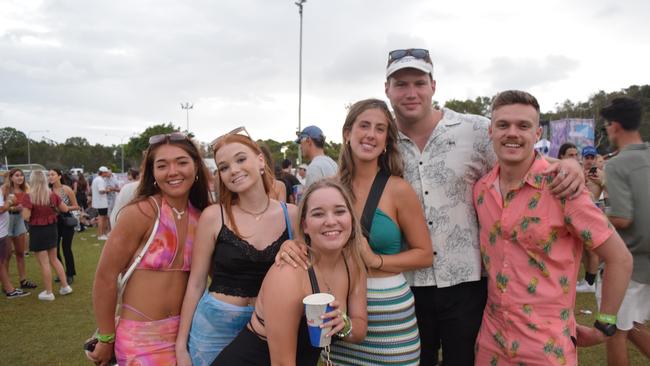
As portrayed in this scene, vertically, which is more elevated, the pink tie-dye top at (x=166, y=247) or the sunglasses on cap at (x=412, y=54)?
the sunglasses on cap at (x=412, y=54)

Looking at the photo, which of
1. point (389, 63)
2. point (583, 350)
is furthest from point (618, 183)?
point (389, 63)

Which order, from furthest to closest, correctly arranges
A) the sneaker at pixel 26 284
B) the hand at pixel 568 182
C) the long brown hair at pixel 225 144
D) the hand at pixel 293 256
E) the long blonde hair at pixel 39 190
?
the sneaker at pixel 26 284
the long blonde hair at pixel 39 190
the long brown hair at pixel 225 144
the hand at pixel 568 182
the hand at pixel 293 256

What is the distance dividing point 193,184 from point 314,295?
1.36 m

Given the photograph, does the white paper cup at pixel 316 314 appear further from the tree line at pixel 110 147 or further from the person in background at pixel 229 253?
the tree line at pixel 110 147

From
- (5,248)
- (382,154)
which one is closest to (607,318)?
(382,154)

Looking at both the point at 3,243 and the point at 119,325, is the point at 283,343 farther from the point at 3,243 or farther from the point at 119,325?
the point at 3,243

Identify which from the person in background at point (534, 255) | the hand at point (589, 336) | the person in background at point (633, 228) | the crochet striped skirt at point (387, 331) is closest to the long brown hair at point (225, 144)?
the crochet striped skirt at point (387, 331)

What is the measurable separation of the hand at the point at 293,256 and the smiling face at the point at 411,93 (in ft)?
4.21

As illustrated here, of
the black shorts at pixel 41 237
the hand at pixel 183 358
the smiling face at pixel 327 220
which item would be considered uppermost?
the smiling face at pixel 327 220

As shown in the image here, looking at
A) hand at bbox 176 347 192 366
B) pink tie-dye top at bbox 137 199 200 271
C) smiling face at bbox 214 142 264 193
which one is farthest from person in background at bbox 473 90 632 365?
pink tie-dye top at bbox 137 199 200 271

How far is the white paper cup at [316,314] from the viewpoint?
1891 millimetres

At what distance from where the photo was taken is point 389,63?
2961mm

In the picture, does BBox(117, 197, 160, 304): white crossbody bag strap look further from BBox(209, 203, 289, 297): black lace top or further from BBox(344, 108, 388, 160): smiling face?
BBox(344, 108, 388, 160): smiling face

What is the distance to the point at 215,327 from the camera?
7.73 feet
